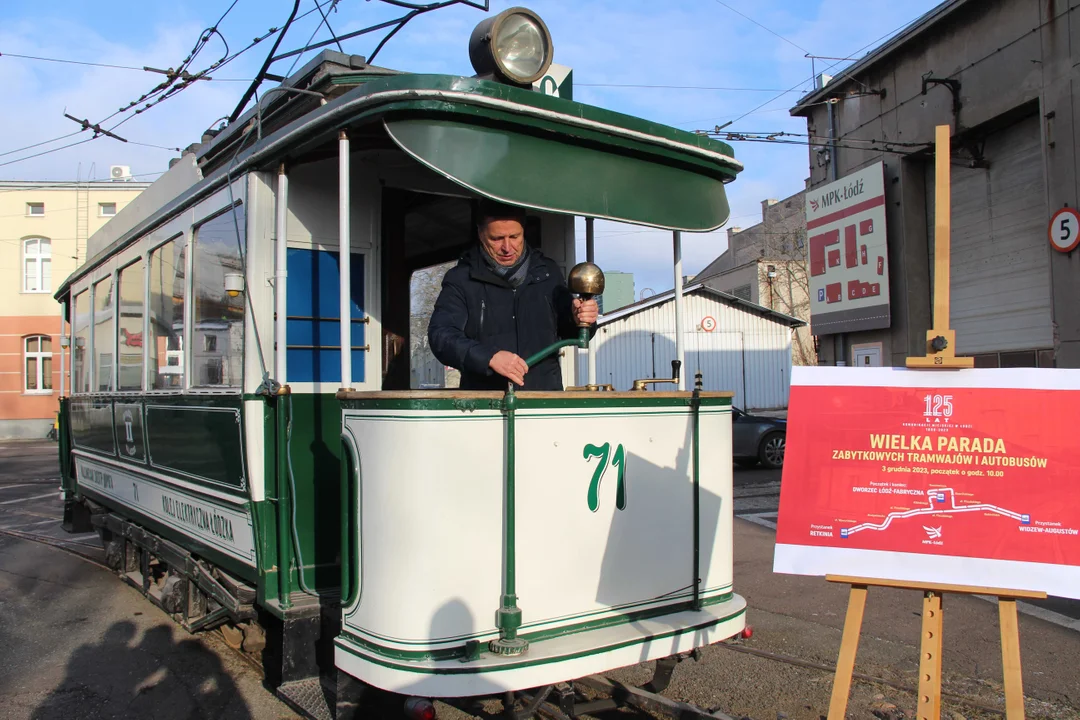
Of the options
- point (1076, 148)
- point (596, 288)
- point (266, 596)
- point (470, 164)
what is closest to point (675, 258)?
point (596, 288)

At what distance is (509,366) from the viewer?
3164 mm

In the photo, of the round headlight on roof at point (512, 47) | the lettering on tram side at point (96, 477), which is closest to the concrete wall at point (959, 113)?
the round headlight on roof at point (512, 47)

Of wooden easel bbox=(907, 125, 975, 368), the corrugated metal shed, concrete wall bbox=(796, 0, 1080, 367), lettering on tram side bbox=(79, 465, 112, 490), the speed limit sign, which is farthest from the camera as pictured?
the corrugated metal shed

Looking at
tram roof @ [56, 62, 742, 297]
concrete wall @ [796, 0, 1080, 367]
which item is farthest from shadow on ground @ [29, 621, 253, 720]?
concrete wall @ [796, 0, 1080, 367]

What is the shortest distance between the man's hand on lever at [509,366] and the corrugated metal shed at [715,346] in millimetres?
18368

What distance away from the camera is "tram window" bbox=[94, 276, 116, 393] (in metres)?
6.59

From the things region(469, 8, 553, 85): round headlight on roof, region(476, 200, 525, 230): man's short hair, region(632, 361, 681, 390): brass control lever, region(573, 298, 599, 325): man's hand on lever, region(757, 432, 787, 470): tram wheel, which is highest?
region(469, 8, 553, 85): round headlight on roof

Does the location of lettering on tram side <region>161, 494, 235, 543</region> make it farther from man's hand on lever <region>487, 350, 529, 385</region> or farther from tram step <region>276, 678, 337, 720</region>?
man's hand on lever <region>487, 350, 529, 385</region>

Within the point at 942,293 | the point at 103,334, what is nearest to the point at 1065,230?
the point at 942,293

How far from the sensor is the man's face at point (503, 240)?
372 cm

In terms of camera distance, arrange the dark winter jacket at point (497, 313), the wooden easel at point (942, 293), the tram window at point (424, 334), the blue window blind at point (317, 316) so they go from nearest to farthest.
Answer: the wooden easel at point (942, 293)
the dark winter jacket at point (497, 313)
the blue window blind at point (317, 316)
the tram window at point (424, 334)

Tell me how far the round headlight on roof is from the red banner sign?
5.59ft

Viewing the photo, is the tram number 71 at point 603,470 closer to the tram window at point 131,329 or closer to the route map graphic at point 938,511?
the route map graphic at point 938,511

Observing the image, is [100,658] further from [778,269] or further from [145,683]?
[778,269]
